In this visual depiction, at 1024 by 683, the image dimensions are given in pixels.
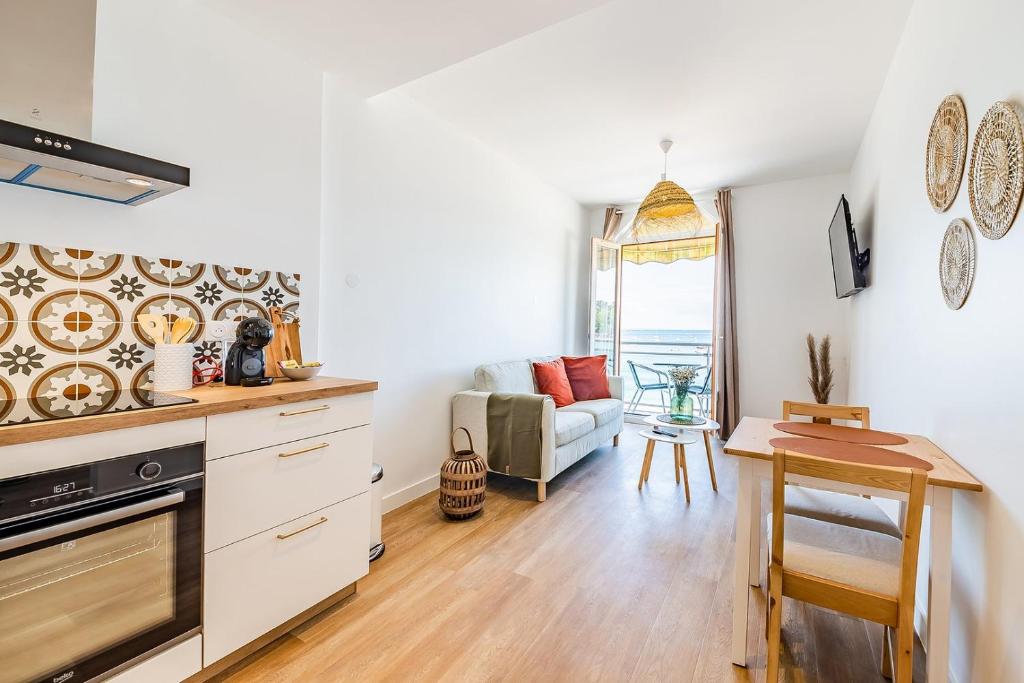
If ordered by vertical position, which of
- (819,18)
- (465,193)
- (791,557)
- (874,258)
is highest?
(819,18)

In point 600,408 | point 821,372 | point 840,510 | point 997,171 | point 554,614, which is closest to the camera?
point 997,171

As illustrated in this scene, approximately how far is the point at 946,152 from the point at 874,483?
134 cm

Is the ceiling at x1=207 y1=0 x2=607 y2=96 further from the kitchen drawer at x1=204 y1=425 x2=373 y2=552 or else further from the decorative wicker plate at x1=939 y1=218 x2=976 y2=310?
the kitchen drawer at x1=204 y1=425 x2=373 y2=552

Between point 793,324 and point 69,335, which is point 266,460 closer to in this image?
point 69,335

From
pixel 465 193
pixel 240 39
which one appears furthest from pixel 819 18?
pixel 240 39

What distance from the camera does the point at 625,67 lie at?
262 cm

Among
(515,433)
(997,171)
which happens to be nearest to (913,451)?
(997,171)

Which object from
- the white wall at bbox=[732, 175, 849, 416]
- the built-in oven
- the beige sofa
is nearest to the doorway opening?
the white wall at bbox=[732, 175, 849, 416]

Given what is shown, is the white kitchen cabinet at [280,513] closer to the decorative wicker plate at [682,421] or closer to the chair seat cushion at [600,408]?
the chair seat cushion at [600,408]

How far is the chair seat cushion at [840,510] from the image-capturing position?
1.67m

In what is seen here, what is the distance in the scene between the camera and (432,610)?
1843mm

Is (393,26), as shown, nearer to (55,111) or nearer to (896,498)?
(55,111)

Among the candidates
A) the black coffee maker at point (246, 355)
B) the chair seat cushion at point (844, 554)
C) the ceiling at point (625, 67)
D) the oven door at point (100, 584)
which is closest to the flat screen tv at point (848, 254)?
the ceiling at point (625, 67)

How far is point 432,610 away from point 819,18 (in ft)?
10.7
